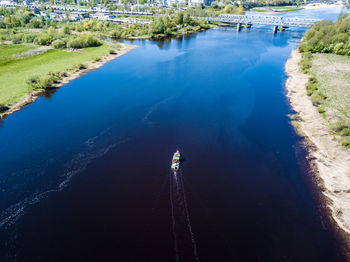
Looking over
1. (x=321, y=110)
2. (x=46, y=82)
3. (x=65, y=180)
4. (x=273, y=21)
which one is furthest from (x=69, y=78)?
(x=273, y=21)

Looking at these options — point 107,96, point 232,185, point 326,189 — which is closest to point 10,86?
point 107,96

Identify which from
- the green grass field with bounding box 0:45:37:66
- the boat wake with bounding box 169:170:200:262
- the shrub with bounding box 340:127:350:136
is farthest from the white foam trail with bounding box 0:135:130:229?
the green grass field with bounding box 0:45:37:66

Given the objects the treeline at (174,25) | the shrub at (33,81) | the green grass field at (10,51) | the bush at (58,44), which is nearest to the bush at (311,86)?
the shrub at (33,81)

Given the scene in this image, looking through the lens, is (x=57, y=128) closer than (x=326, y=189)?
No

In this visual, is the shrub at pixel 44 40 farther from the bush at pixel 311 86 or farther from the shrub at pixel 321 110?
the shrub at pixel 321 110

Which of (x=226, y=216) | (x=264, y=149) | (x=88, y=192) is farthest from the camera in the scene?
(x=264, y=149)

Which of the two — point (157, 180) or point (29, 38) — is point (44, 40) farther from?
point (157, 180)

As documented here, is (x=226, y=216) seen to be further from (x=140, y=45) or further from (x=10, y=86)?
(x=140, y=45)
